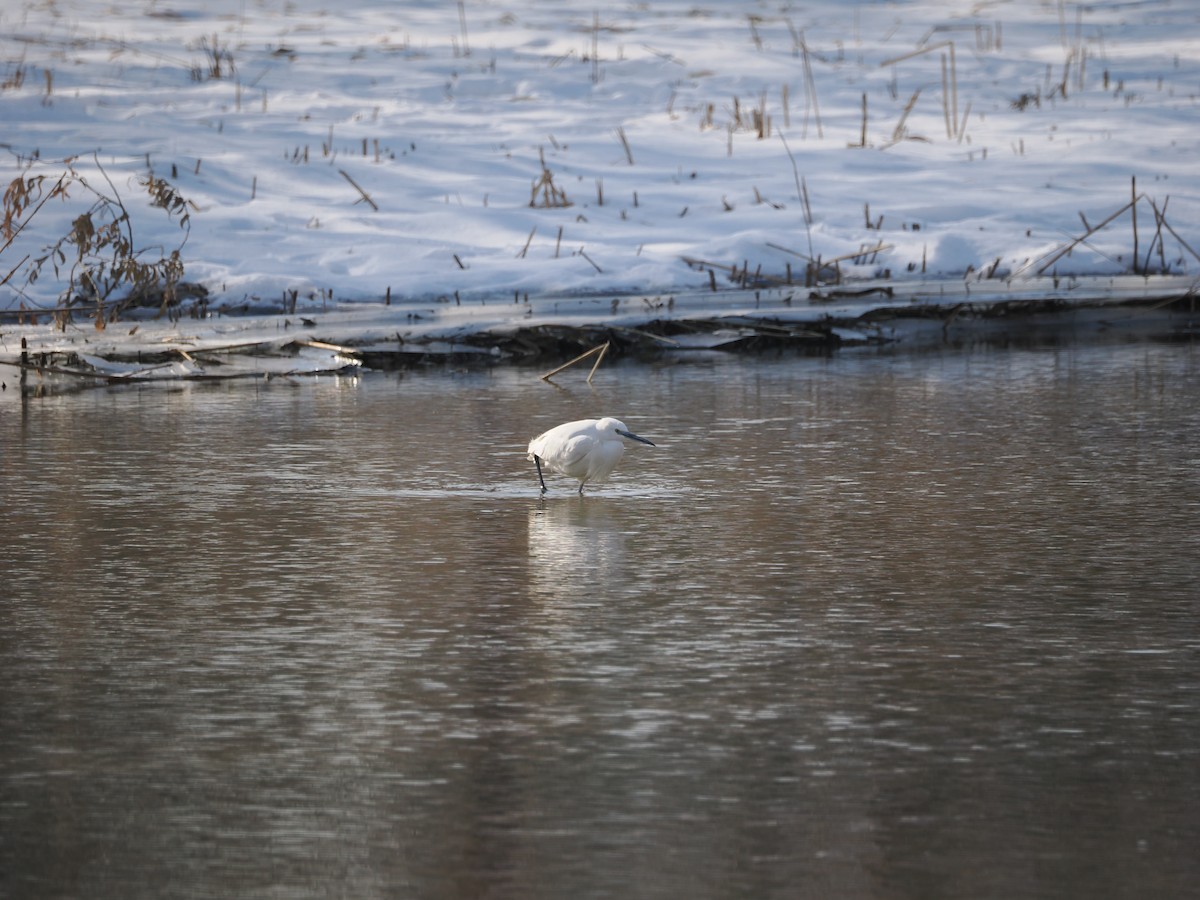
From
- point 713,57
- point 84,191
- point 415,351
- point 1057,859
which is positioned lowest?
point 1057,859

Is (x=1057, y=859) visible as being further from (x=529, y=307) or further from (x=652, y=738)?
(x=529, y=307)

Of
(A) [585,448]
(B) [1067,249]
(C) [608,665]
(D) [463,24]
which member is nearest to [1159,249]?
(B) [1067,249]

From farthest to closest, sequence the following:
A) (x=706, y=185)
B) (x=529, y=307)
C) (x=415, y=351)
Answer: (x=706, y=185) < (x=529, y=307) < (x=415, y=351)

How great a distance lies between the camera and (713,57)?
26297mm

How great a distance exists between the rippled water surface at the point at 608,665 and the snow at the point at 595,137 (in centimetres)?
676

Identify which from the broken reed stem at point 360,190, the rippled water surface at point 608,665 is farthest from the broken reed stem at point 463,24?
the rippled water surface at point 608,665

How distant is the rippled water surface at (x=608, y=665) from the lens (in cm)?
414

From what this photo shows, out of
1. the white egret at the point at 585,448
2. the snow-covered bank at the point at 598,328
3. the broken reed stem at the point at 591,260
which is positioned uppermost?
the broken reed stem at the point at 591,260

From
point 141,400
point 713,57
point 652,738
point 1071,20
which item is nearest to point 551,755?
point 652,738

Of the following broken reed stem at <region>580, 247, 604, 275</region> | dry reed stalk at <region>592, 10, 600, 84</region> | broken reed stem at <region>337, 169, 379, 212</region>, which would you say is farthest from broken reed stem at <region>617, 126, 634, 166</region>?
broken reed stem at <region>580, 247, 604, 275</region>

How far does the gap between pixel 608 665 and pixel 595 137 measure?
17.7 metres

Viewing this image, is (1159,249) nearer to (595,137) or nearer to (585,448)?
(595,137)

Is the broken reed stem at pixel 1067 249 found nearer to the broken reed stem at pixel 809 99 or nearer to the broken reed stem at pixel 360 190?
the broken reed stem at pixel 809 99

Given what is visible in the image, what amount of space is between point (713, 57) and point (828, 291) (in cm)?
1077
